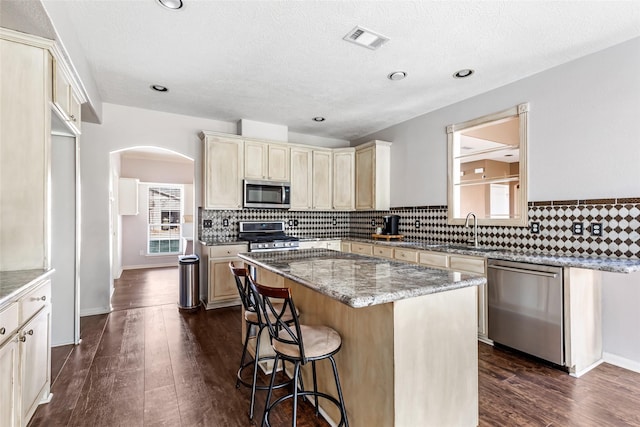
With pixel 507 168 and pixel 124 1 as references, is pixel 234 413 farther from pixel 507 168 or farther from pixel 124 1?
pixel 507 168

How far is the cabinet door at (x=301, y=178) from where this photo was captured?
5.08 meters

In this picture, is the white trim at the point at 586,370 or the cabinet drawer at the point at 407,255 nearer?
the white trim at the point at 586,370

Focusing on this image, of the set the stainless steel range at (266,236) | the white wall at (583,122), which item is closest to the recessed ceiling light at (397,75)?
the white wall at (583,122)

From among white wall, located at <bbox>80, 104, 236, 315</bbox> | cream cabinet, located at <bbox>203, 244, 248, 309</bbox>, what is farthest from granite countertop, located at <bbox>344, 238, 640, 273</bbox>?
white wall, located at <bbox>80, 104, 236, 315</bbox>

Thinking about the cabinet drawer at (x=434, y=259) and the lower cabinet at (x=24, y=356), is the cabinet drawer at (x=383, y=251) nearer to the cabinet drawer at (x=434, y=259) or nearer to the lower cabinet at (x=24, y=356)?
the cabinet drawer at (x=434, y=259)

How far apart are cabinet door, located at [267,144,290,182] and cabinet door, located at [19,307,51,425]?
323 centimetres

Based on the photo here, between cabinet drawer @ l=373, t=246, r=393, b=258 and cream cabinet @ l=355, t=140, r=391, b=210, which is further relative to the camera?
cream cabinet @ l=355, t=140, r=391, b=210

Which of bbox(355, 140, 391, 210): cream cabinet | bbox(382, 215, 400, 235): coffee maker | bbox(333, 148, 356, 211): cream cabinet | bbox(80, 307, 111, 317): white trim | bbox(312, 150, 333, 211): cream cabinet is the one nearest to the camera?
bbox(80, 307, 111, 317): white trim

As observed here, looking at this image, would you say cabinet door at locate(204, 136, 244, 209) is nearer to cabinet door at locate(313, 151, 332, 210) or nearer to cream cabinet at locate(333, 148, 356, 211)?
cabinet door at locate(313, 151, 332, 210)

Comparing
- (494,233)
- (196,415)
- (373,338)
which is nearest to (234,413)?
(196,415)

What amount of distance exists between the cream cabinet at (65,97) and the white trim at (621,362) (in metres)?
4.81

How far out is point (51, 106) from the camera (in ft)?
7.13

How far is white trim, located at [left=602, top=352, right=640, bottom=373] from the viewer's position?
98.3 inches

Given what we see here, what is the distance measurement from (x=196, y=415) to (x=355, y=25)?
2.96 m
